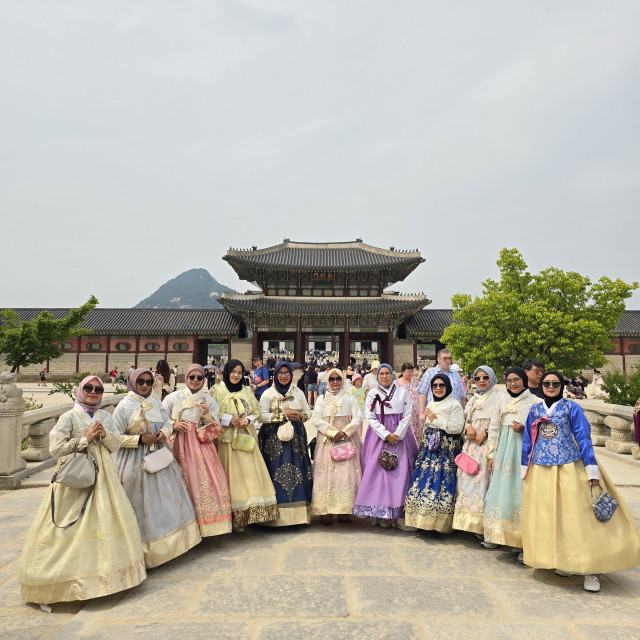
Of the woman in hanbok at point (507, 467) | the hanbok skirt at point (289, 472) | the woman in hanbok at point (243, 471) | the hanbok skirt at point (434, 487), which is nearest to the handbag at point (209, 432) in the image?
the woman in hanbok at point (243, 471)

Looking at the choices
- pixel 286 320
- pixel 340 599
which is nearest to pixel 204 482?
pixel 340 599

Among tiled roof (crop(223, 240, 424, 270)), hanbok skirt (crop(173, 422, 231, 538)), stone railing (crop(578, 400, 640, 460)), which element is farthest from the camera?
tiled roof (crop(223, 240, 424, 270))

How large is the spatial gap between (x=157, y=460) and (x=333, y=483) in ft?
6.02

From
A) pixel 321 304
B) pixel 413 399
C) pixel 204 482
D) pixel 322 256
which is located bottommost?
pixel 204 482

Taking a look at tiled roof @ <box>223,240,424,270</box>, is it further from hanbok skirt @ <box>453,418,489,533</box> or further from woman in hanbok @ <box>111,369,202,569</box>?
woman in hanbok @ <box>111,369,202,569</box>

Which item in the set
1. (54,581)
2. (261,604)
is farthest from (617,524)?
(54,581)

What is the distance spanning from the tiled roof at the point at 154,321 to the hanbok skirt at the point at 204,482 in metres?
23.3

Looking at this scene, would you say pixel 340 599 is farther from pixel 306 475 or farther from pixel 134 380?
pixel 134 380

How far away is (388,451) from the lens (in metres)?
4.50

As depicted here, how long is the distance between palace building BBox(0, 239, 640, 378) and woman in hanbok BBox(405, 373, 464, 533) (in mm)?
22164

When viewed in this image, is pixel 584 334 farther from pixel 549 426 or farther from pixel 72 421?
pixel 72 421

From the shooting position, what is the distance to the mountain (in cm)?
14975

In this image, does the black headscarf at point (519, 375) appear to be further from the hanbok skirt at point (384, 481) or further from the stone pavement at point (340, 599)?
the stone pavement at point (340, 599)

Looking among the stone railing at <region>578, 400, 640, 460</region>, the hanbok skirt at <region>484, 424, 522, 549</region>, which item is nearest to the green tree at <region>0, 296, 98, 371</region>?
the stone railing at <region>578, 400, 640, 460</region>
